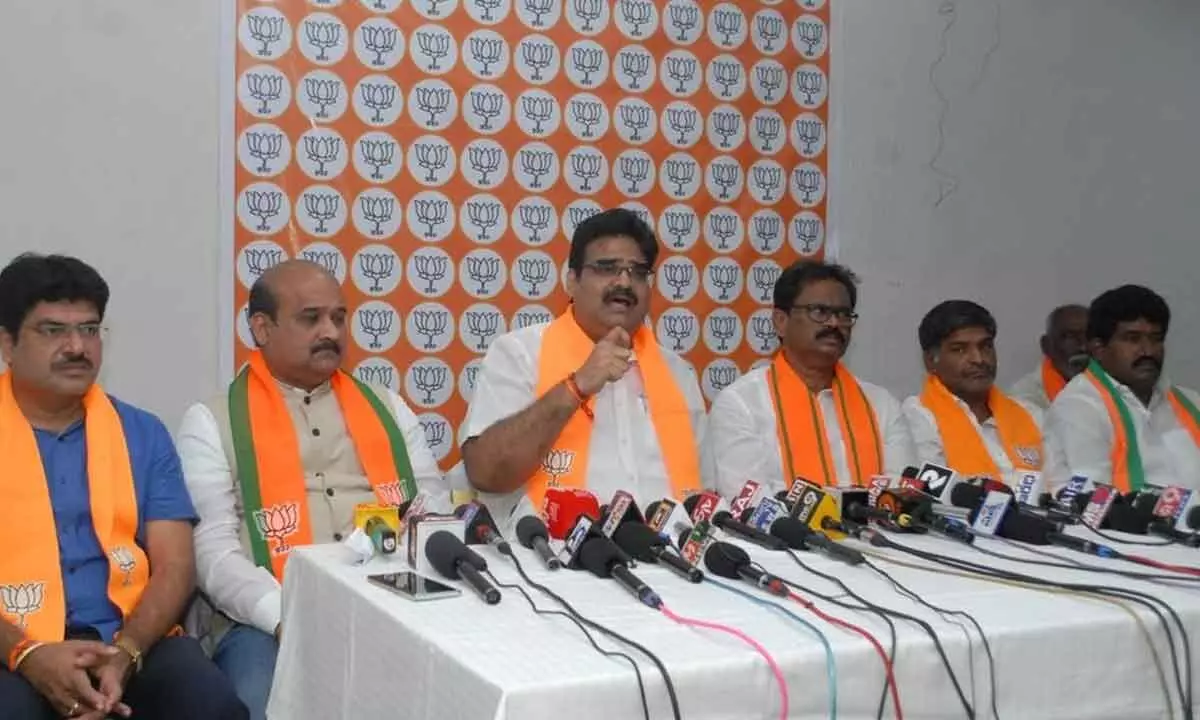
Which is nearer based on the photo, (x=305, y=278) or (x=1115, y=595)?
(x=1115, y=595)

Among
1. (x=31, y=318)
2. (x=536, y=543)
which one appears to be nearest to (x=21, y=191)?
(x=31, y=318)

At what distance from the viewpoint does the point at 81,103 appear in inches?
129

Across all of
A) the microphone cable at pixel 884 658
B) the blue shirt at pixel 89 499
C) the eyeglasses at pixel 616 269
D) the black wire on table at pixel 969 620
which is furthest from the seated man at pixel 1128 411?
the blue shirt at pixel 89 499

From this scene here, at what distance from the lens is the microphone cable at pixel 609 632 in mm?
1419

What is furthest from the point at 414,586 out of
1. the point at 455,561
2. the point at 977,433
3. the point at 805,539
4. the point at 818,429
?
the point at 977,433

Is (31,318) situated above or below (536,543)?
above

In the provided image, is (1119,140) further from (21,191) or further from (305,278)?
(21,191)

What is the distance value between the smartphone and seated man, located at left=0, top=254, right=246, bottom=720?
0.61 meters

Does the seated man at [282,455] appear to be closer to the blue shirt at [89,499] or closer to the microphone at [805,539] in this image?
the blue shirt at [89,499]

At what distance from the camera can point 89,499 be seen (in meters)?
2.47

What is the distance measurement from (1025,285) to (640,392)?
211 cm

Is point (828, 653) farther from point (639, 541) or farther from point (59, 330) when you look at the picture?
point (59, 330)

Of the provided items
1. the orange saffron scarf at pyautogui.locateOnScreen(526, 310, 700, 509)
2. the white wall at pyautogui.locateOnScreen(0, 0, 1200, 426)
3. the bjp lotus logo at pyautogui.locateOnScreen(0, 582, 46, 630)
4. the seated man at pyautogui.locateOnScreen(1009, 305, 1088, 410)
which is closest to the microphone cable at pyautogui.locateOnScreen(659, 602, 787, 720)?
the orange saffron scarf at pyautogui.locateOnScreen(526, 310, 700, 509)

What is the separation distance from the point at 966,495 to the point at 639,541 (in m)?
0.85
